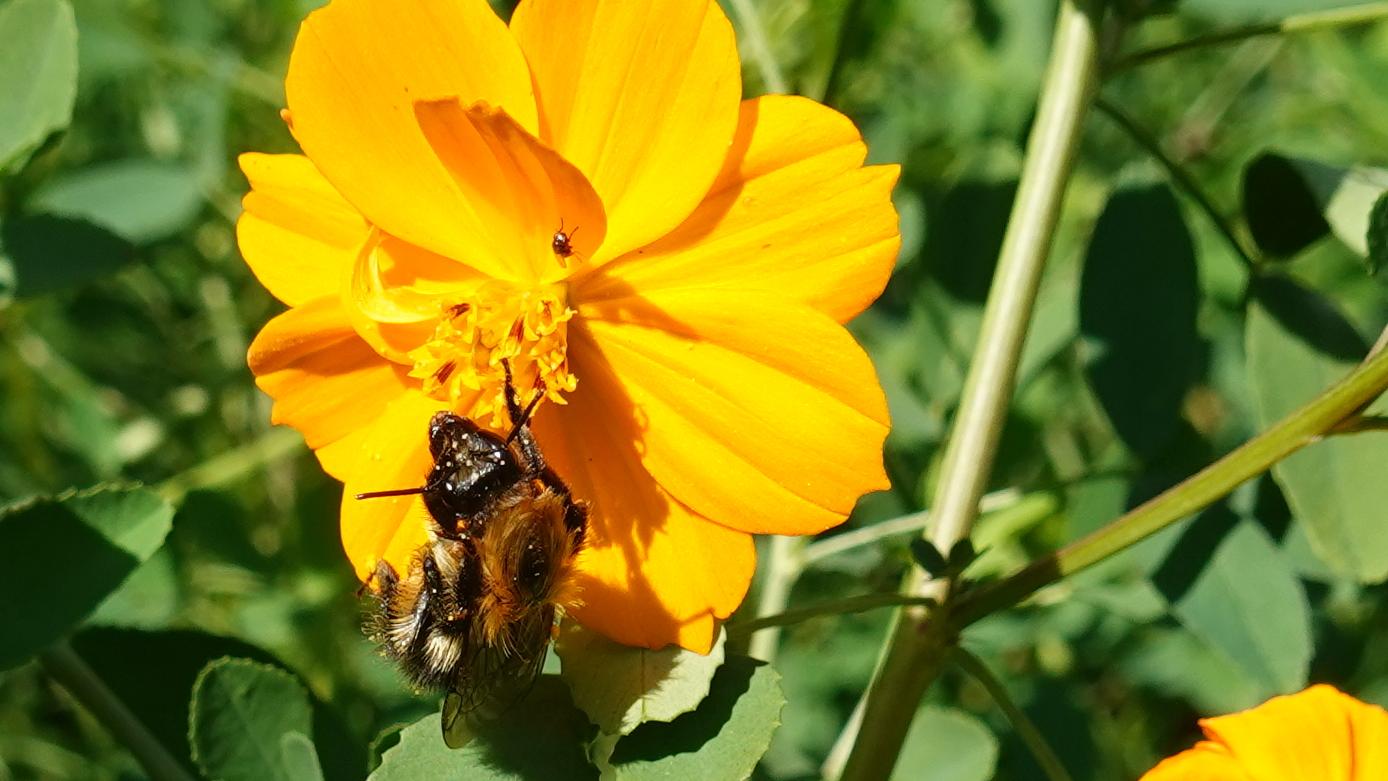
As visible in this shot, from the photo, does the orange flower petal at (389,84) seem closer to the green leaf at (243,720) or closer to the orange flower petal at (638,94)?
the orange flower petal at (638,94)

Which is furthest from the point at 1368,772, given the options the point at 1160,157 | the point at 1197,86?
the point at 1197,86

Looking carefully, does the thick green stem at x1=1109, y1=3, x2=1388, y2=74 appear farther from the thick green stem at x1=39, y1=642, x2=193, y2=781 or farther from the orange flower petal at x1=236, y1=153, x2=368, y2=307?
the thick green stem at x1=39, y1=642, x2=193, y2=781

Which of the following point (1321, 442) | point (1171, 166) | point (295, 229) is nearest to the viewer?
point (295, 229)

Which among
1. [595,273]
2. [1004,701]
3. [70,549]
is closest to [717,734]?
[1004,701]

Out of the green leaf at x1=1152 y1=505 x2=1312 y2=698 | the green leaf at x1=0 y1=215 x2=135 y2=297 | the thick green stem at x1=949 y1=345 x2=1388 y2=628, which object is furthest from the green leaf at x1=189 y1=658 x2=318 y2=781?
the green leaf at x1=1152 y1=505 x2=1312 y2=698

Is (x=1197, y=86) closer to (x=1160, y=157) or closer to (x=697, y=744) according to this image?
(x=1160, y=157)

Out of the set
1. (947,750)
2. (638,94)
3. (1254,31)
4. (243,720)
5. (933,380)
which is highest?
(638,94)

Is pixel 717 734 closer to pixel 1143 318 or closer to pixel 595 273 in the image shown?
pixel 595 273
